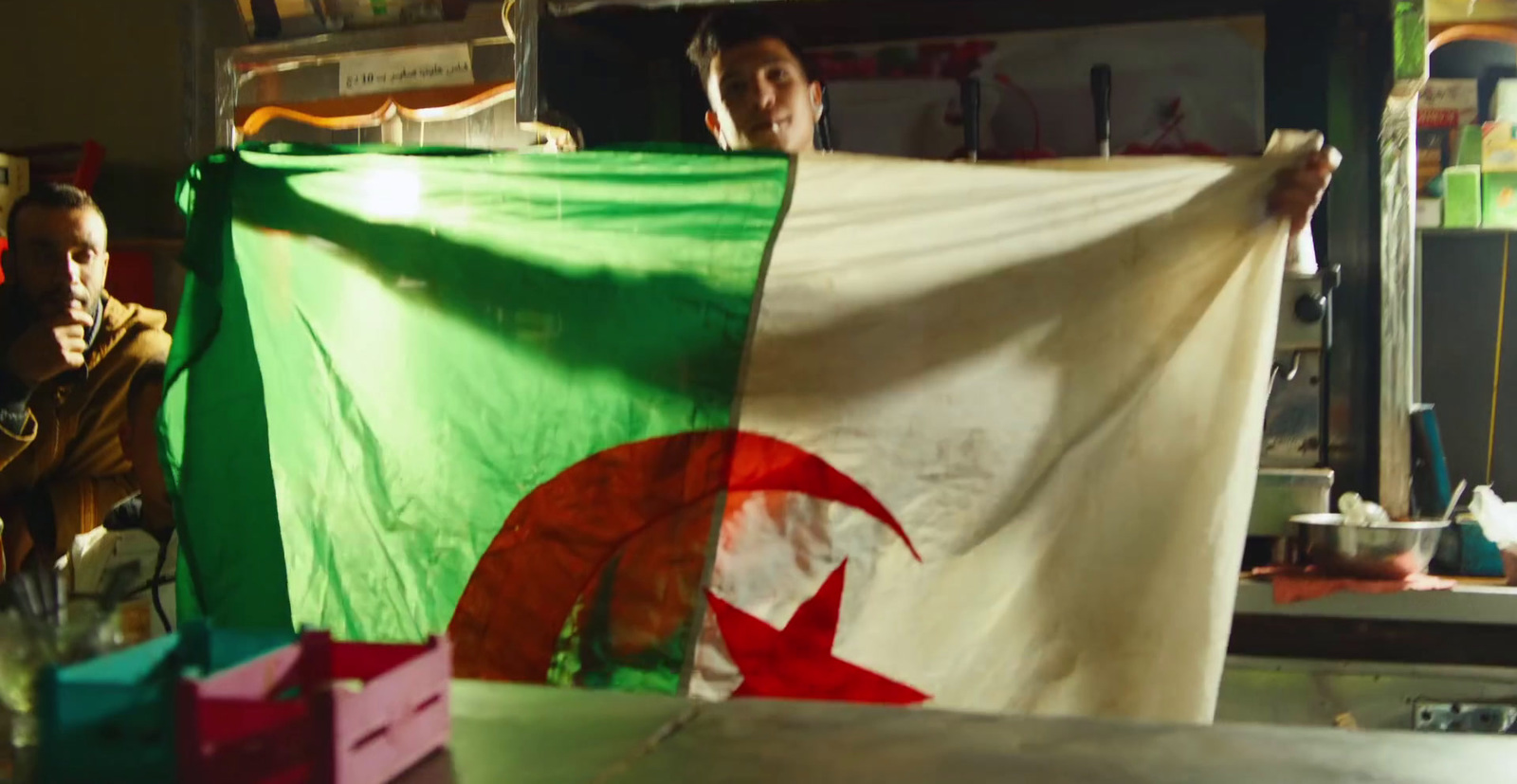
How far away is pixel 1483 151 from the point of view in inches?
106

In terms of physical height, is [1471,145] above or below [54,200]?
above

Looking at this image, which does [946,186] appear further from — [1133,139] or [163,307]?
[163,307]

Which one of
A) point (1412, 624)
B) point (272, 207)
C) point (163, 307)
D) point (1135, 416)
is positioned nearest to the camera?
point (1135, 416)

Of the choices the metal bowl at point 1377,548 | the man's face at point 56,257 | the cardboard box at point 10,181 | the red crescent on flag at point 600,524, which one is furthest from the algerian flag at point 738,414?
the cardboard box at point 10,181

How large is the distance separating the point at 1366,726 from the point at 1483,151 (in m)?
1.40

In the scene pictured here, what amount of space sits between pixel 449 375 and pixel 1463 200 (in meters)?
2.33

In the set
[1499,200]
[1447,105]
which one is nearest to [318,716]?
[1499,200]

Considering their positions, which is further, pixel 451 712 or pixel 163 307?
pixel 163 307

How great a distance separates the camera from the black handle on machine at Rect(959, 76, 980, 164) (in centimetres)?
254

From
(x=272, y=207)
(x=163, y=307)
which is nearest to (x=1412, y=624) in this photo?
(x=272, y=207)

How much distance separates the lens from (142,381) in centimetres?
246

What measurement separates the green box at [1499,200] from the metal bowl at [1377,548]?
0.89 meters

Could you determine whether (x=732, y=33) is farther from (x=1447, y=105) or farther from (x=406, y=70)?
(x=1447, y=105)

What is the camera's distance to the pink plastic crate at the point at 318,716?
2.92ft
